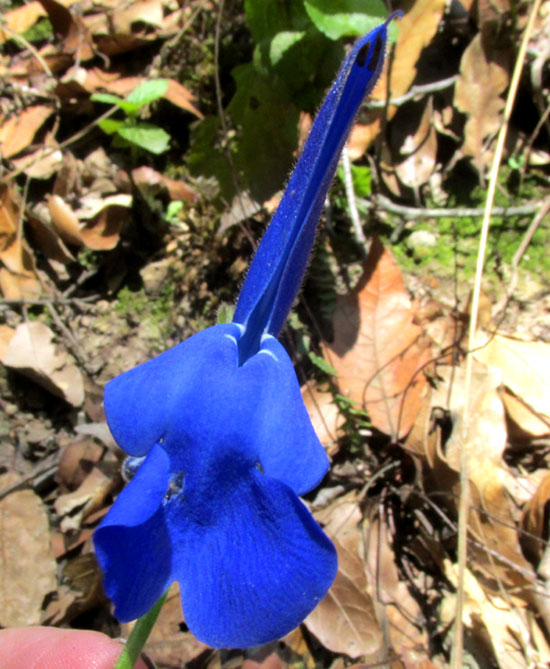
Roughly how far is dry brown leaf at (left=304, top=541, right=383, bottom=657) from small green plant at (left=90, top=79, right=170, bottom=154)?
177 centimetres

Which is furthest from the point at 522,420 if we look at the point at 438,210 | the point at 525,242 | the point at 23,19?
the point at 23,19

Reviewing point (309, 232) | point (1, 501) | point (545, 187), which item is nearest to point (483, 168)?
point (545, 187)

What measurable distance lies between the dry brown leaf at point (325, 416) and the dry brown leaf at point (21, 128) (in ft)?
5.78

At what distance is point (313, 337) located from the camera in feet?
7.00

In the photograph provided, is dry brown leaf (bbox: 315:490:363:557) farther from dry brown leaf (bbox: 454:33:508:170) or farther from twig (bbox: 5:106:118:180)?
twig (bbox: 5:106:118:180)

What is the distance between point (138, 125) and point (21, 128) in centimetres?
63

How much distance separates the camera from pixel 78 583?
1.67 metres

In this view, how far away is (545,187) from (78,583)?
2.26 m

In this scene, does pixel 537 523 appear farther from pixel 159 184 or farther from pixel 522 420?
pixel 159 184

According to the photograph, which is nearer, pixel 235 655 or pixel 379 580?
pixel 235 655

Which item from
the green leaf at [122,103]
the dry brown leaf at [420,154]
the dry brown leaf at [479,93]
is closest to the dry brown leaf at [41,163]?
the green leaf at [122,103]

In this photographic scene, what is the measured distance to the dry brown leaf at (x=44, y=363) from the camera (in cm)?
211

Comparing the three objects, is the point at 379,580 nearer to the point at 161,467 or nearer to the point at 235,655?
the point at 235,655

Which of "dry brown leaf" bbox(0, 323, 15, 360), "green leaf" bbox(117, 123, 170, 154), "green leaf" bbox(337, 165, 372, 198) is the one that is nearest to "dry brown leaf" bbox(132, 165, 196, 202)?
"green leaf" bbox(117, 123, 170, 154)
